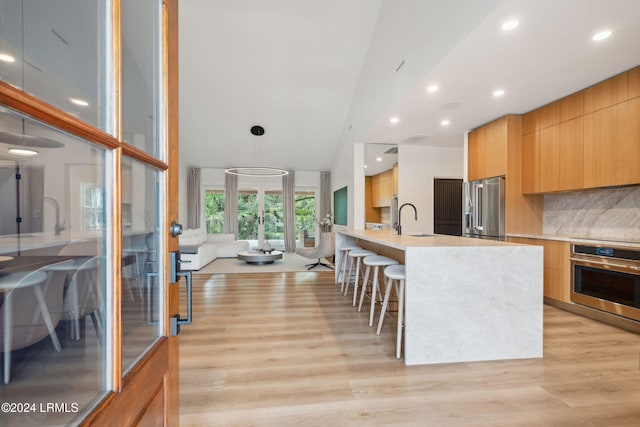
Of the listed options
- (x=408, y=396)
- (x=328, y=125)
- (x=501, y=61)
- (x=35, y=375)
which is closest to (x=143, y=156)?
(x=35, y=375)

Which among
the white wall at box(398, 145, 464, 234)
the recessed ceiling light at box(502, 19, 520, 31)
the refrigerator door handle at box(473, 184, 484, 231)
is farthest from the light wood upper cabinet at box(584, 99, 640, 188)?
the white wall at box(398, 145, 464, 234)

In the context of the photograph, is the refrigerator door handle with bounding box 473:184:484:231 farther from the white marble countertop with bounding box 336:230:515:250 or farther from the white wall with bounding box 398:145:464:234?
the white marble countertop with bounding box 336:230:515:250

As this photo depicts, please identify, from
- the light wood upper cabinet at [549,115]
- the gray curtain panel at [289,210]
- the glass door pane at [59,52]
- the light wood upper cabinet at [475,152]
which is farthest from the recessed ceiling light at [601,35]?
the gray curtain panel at [289,210]

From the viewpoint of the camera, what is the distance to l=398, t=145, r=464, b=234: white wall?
19.5 ft

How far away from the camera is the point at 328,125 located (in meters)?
7.32

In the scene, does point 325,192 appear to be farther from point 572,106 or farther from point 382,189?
point 572,106

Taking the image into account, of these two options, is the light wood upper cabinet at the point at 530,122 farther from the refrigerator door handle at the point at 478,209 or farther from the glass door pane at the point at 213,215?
the glass door pane at the point at 213,215

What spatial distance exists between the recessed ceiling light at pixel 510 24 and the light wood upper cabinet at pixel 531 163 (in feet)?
7.52

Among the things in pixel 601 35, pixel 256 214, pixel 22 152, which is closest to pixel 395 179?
pixel 601 35

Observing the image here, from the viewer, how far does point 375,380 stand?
201cm

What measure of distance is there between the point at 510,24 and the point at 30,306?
2949 mm

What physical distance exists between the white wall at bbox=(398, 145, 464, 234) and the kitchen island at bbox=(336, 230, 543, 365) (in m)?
3.63

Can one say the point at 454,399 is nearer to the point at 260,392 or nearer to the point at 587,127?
the point at 260,392

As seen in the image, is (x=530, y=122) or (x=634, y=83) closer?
(x=634, y=83)
